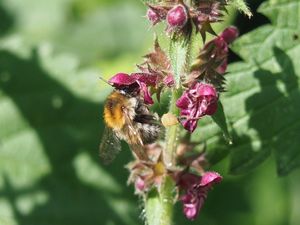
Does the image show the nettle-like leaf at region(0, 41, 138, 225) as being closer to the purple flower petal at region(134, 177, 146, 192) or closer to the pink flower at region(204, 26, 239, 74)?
the purple flower petal at region(134, 177, 146, 192)

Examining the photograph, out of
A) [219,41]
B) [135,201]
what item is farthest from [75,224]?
[219,41]

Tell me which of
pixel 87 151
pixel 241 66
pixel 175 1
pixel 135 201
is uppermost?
pixel 175 1

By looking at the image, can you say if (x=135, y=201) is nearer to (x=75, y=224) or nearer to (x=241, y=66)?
(x=75, y=224)

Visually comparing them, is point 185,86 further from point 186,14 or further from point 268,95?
point 268,95

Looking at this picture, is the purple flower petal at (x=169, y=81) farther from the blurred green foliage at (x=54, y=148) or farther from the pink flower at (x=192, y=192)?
the blurred green foliage at (x=54, y=148)

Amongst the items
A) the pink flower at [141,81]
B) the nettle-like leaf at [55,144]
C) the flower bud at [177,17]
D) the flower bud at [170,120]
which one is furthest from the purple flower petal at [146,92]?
the nettle-like leaf at [55,144]

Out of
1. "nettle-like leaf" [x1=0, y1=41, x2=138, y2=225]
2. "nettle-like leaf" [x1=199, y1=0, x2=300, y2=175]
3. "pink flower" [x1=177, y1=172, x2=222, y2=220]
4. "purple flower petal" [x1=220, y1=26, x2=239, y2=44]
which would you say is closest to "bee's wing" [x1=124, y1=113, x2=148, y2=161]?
"pink flower" [x1=177, y1=172, x2=222, y2=220]

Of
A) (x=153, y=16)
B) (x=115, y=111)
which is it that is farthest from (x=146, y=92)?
(x=115, y=111)
